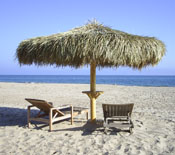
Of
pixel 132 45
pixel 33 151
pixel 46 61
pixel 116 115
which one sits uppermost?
pixel 132 45

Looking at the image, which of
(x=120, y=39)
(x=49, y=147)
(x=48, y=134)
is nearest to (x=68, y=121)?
(x=48, y=134)

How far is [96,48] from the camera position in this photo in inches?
148

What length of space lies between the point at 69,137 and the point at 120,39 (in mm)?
2173

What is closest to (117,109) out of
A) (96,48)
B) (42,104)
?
(96,48)

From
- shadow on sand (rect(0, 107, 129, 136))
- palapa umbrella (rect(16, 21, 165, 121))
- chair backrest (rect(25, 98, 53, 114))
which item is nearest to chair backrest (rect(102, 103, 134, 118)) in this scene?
shadow on sand (rect(0, 107, 129, 136))

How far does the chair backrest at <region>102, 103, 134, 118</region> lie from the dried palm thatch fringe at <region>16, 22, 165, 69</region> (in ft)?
3.10

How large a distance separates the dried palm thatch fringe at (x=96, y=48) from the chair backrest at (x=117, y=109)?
95cm

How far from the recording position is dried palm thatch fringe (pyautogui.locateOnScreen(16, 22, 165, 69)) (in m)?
3.80

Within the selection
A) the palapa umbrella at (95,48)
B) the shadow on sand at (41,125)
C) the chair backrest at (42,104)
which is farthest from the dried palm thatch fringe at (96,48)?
the shadow on sand at (41,125)

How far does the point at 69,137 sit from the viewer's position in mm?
3998

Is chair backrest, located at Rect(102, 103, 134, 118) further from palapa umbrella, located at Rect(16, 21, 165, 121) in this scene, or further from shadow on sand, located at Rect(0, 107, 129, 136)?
palapa umbrella, located at Rect(16, 21, 165, 121)

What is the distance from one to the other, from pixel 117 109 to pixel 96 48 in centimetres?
147

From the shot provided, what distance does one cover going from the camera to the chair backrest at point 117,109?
4.34m

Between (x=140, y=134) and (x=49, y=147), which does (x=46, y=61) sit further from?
(x=140, y=134)
